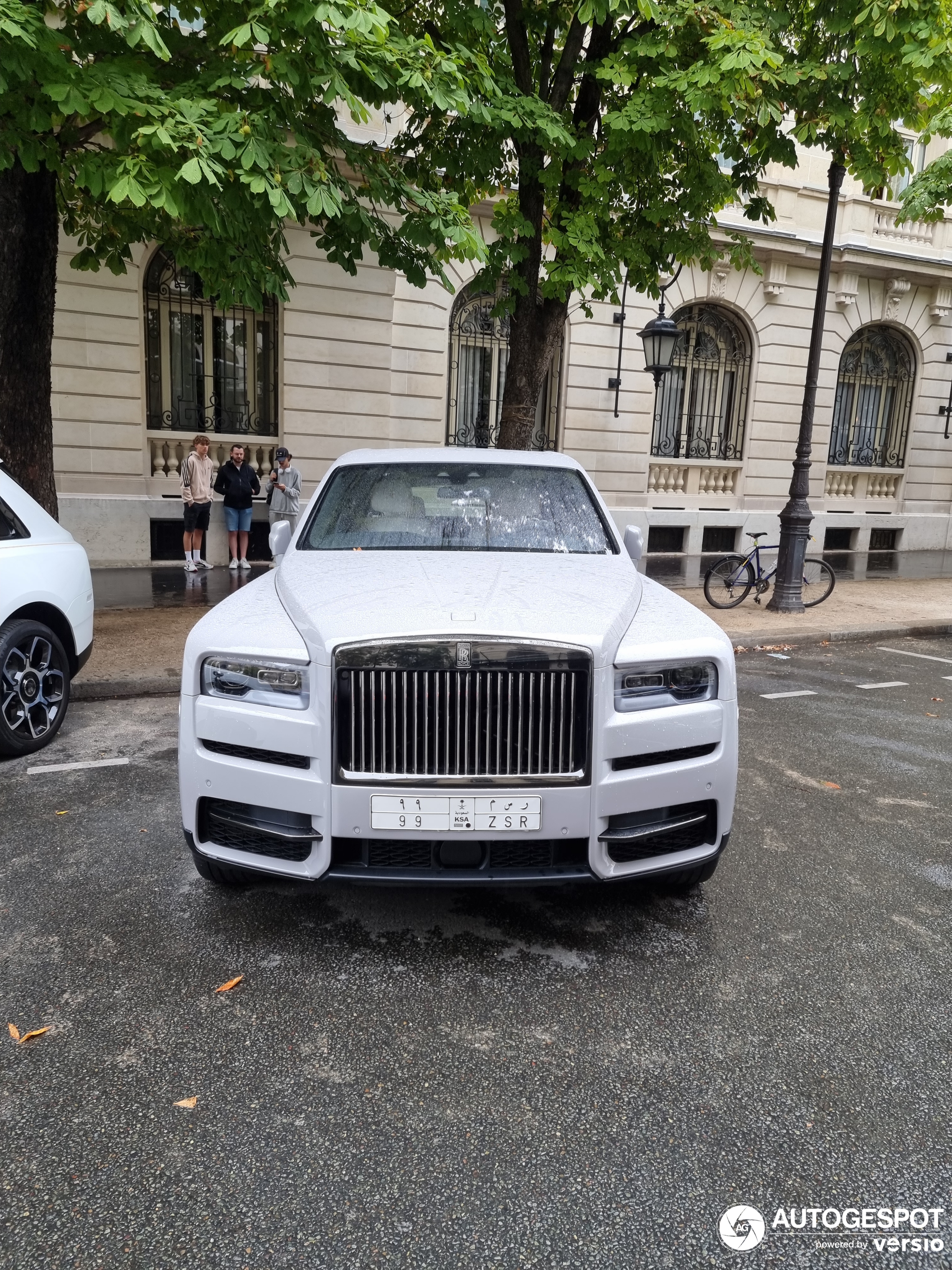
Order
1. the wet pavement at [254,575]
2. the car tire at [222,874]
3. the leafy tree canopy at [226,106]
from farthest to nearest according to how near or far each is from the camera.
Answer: the wet pavement at [254,575], the leafy tree canopy at [226,106], the car tire at [222,874]

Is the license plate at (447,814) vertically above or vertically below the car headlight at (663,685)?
below

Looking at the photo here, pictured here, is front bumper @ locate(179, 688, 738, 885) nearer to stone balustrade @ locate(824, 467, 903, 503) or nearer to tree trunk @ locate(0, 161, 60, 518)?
tree trunk @ locate(0, 161, 60, 518)

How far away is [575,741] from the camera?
2.96 metres

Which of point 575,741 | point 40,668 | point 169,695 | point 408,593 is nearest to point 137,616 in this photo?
point 169,695

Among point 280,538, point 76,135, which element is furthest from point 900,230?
point 280,538

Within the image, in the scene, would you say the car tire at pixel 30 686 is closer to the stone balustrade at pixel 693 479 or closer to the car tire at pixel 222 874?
the car tire at pixel 222 874

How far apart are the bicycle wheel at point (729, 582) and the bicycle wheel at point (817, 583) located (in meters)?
0.81

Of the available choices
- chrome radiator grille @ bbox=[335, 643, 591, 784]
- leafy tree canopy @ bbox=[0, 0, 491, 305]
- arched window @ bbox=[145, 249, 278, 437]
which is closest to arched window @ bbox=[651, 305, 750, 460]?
arched window @ bbox=[145, 249, 278, 437]

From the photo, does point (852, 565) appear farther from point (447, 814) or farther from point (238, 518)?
point (447, 814)

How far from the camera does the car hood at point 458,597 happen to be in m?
2.95

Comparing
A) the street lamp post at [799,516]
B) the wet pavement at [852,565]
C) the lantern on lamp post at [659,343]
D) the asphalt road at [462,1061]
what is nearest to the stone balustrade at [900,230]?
the wet pavement at [852,565]

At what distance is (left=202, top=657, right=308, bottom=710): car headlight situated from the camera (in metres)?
3.01

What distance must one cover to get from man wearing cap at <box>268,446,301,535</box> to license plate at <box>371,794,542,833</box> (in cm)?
1093

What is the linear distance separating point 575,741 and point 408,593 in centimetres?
85
